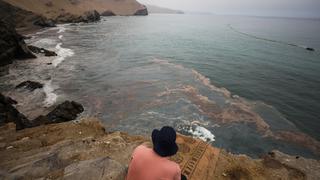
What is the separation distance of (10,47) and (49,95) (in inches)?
566

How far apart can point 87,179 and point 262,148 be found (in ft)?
36.8

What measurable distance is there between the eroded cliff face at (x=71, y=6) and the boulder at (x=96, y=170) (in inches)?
3238

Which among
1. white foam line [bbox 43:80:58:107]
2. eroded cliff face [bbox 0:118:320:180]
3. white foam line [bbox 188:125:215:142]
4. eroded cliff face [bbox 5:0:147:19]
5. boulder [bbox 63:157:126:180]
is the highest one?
eroded cliff face [bbox 5:0:147:19]

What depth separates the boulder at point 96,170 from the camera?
6521 mm

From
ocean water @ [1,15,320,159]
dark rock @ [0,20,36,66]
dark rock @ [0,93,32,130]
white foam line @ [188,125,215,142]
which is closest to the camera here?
dark rock @ [0,93,32,130]

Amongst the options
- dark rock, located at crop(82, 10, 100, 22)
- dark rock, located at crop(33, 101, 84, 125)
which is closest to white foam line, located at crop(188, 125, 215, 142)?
dark rock, located at crop(33, 101, 84, 125)

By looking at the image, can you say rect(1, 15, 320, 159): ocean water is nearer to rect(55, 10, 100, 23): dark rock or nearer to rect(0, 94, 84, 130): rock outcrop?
rect(0, 94, 84, 130): rock outcrop

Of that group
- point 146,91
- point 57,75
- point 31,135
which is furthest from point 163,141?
point 57,75

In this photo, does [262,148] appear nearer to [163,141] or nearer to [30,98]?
[163,141]

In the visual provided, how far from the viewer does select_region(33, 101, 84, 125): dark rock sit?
1475cm

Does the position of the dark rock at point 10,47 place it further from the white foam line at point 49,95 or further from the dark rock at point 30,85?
the white foam line at point 49,95

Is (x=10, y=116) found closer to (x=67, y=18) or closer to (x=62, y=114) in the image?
(x=62, y=114)

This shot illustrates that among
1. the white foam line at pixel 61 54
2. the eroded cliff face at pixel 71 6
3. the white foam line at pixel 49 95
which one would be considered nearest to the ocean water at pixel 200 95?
the white foam line at pixel 49 95

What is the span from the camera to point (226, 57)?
132ft
